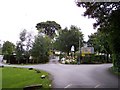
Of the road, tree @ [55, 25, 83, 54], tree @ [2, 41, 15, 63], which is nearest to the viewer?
the road

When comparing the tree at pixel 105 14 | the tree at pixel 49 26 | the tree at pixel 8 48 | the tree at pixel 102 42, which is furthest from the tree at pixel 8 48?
the tree at pixel 105 14

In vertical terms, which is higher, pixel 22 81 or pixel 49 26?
pixel 49 26

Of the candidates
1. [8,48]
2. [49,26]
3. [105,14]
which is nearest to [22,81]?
[105,14]

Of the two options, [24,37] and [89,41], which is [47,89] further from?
[89,41]

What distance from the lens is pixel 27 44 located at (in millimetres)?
58562

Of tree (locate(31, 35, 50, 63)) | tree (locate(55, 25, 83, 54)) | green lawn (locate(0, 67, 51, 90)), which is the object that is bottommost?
green lawn (locate(0, 67, 51, 90))

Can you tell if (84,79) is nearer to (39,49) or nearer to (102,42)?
(102,42)

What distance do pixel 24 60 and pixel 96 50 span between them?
16.9 m

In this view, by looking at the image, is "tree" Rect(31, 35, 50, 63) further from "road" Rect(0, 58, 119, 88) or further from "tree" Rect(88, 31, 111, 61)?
"road" Rect(0, 58, 119, 88)

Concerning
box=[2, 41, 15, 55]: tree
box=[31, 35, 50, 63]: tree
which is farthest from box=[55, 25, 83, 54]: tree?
box=[31, 35, 50, 63]: tree

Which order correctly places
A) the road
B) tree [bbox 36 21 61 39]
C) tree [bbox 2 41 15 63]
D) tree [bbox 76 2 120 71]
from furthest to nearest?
tree [bbox 36 21 61 39] < tree [bbox 2 41 15 63] < tree [bbox 76 2 120 71] < the road

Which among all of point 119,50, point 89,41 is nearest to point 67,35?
point 89,41

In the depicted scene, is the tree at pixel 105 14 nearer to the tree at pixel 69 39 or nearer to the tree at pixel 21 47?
the tree at pixel 21 47

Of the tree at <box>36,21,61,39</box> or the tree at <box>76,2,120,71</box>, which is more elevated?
the tree at <box>36,21,61,39</box>
